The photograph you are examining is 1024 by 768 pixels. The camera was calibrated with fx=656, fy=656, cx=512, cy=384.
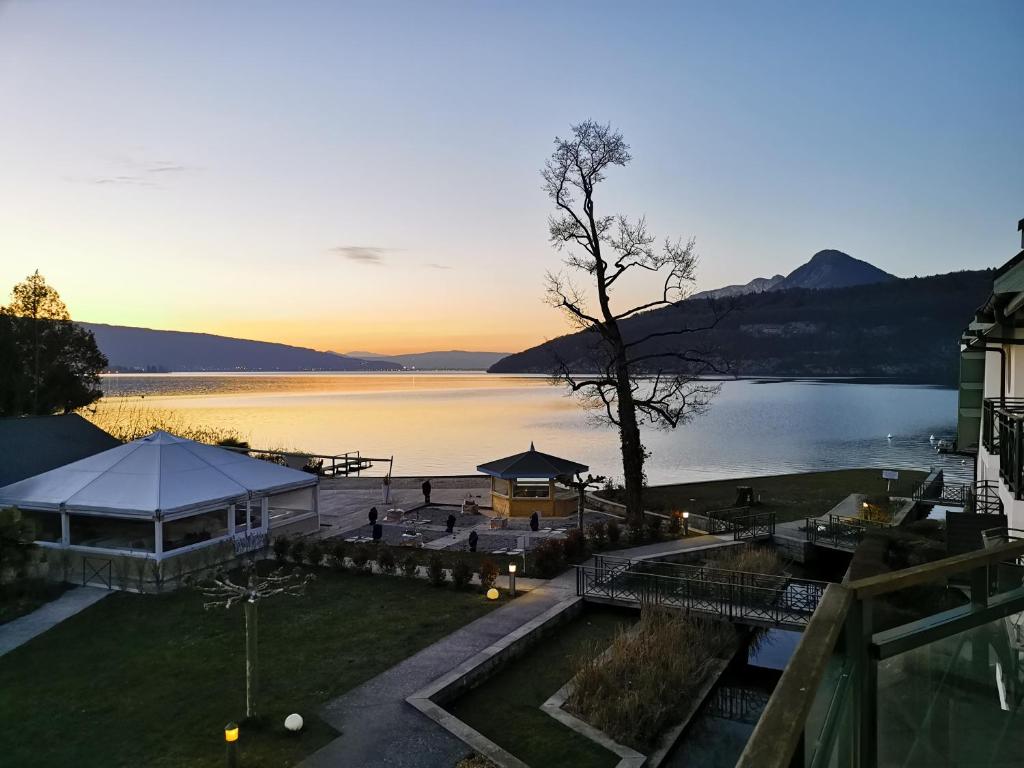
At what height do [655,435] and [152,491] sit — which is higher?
[152,491]

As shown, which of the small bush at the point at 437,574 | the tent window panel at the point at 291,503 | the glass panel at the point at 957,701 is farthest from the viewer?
the tent window panel at the point at 291,503

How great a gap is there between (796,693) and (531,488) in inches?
1000

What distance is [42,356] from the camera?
118ft

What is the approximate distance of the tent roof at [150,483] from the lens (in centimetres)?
1738

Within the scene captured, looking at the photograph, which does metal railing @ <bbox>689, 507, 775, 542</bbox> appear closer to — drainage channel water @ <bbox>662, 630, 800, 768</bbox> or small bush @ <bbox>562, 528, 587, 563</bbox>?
small bush @ <bbox>562, 528, 587, 563</bbox>

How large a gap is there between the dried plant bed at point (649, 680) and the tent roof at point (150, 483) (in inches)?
458

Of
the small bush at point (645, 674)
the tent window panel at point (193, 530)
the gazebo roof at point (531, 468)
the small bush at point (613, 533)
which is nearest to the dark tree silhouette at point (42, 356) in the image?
the tent window panel at point (193, 530)

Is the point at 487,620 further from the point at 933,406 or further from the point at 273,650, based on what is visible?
the point at 933,406

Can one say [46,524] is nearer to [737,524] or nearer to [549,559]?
[549,559]

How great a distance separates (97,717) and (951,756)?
11.7 m

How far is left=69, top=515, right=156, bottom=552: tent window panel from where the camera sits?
1778 centimetres

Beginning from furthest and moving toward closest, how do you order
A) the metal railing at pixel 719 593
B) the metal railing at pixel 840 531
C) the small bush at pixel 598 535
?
the small bush at pixel 598 535, the metal railing at pixel 840 531, the metal railing at pixel 719 593

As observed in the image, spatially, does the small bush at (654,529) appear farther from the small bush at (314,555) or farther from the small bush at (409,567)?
the small bush at (314,555)

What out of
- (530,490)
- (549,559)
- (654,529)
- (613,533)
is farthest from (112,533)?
(654,529)
